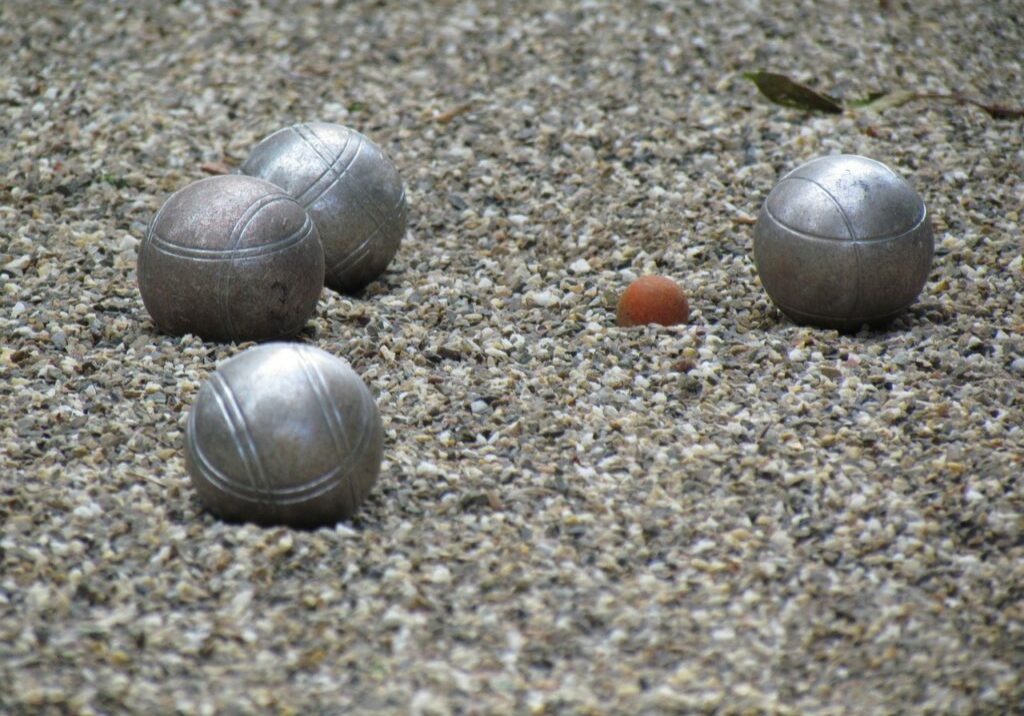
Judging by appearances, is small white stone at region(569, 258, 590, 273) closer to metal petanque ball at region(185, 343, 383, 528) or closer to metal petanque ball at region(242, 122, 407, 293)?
metal petanque ball at region(242, 122, 407, 293)

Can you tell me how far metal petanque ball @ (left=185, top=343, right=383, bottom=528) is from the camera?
454cm

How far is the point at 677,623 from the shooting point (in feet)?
14.1

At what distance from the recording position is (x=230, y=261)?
232 inches

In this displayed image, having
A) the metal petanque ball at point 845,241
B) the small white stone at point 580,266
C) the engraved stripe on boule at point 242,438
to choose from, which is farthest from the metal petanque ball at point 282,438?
the small white stone at point 580,266

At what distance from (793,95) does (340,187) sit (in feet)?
11.9

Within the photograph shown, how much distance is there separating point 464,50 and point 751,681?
6797 mm

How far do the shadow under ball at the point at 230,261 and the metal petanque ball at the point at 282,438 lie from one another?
1296 mm

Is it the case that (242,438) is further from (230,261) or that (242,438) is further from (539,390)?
(539,390)

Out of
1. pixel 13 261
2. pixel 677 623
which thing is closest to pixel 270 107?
pixel 13 261

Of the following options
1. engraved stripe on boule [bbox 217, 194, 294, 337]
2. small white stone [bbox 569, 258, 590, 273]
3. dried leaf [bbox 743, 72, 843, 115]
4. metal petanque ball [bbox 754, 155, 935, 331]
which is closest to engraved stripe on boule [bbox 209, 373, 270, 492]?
engraved stripe on boule [bbox 217, 194, 294, 337]

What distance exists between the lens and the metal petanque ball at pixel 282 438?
14.9 ft

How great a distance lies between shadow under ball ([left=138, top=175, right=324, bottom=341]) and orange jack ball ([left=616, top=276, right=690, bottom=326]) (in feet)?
5.19

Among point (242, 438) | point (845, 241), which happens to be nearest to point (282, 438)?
point (242, 438)

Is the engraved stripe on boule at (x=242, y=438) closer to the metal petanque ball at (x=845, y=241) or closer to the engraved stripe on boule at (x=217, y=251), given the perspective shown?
the engraved stripe on boule at (x=217, y=251)
